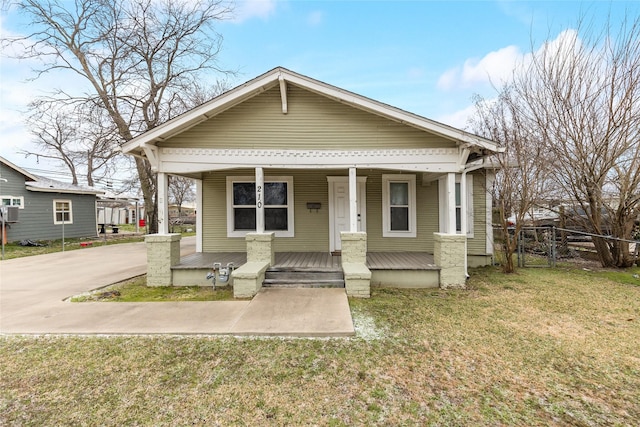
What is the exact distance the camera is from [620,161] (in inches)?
287

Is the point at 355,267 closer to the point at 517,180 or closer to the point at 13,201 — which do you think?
the point at 517,180

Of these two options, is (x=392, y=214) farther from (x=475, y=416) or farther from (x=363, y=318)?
(x=475, y=416)

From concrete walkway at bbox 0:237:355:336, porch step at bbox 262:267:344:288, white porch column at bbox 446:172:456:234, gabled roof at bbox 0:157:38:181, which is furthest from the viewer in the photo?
gabled roof at bbox 0:157:38:181

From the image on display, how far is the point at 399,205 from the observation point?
820cm

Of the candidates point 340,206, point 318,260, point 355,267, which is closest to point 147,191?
point 340,206

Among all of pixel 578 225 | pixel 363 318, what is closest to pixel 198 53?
pixel 363 318

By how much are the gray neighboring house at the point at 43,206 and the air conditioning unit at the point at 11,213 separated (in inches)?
14.0

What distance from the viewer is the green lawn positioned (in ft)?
7.69

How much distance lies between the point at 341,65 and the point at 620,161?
12065 mm

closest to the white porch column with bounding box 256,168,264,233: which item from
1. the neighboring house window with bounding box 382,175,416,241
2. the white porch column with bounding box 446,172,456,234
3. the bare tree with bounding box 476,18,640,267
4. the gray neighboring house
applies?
the neighboring house window with bounding box 382,175,416,241

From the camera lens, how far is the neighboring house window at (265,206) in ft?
26.9

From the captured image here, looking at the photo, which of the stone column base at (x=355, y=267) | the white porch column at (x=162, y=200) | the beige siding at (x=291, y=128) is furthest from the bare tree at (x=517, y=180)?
the white porch column at (x=162, y=200)

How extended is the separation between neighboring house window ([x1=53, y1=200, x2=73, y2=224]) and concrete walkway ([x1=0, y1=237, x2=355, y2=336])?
11592 millimetres

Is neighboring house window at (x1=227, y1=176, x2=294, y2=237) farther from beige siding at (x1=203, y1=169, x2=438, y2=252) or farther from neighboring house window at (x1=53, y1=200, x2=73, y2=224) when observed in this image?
neighboring house window at (x1=53, y1=200, x2=73, y2=224)
